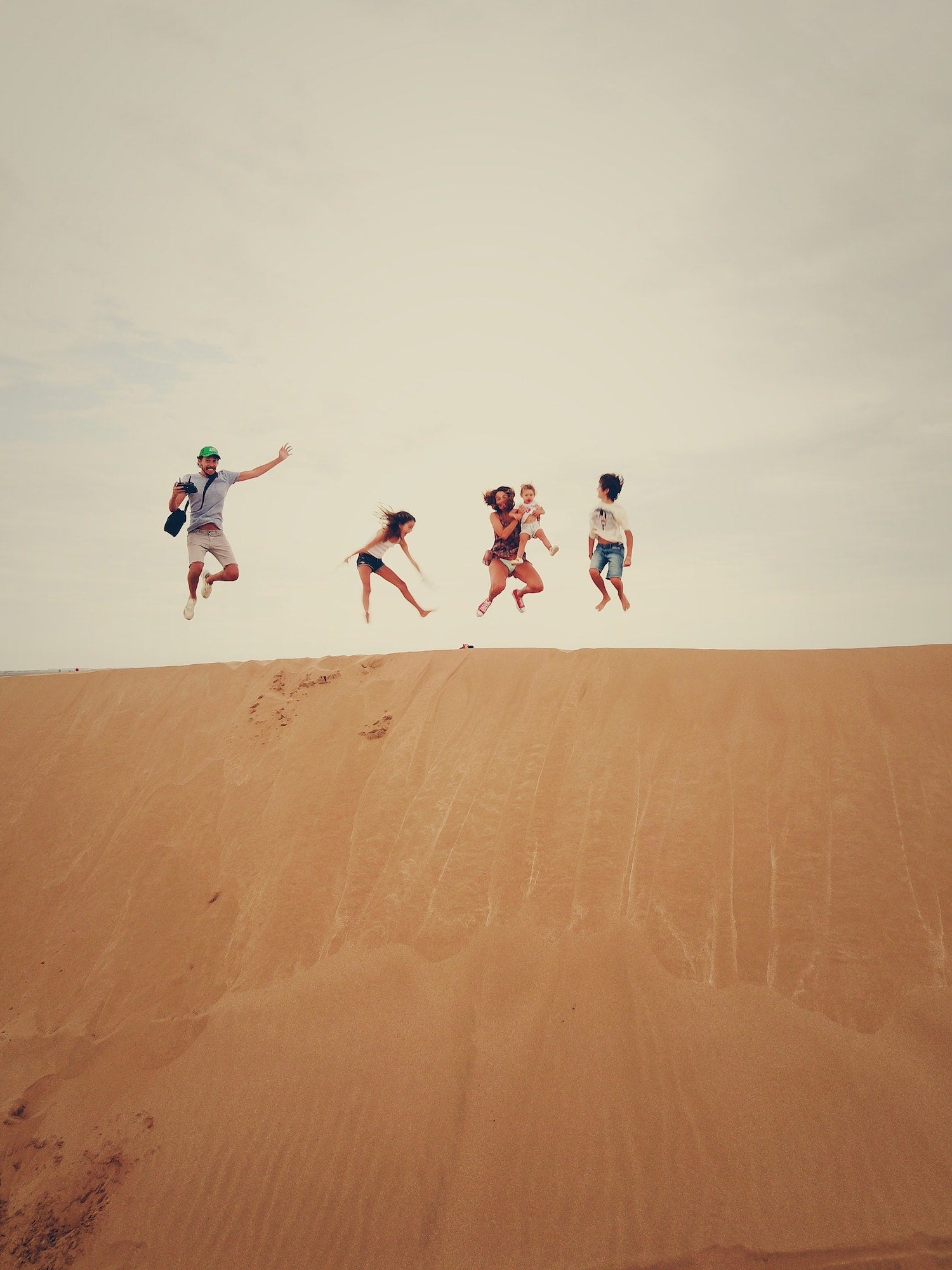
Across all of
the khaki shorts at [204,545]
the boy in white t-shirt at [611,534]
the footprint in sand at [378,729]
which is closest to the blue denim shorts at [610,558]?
the boy in white t-shirt at [611,534]

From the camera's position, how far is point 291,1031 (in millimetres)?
5086

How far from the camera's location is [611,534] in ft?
28.9

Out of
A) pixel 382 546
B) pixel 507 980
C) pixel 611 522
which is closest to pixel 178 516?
pixel 382 546

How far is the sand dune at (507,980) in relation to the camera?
400 cm

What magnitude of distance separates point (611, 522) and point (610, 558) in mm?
495

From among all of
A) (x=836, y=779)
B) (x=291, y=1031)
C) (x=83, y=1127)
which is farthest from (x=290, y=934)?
(x=836, y=779)

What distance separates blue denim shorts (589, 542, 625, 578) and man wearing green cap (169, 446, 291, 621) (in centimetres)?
443

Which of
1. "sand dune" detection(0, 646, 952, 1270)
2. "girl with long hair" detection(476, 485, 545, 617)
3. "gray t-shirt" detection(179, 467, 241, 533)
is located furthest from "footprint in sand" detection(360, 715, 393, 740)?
"gray t-shirt" detection(179, 467, 241, 533)

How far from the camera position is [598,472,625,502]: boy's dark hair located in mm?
8844

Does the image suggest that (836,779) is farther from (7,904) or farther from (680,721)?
(7,904)

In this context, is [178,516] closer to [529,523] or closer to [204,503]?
[204,503]

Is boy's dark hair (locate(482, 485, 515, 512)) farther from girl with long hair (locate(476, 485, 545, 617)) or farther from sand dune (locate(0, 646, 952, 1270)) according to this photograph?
sand dune (locate(0, 646, 952, 1270))

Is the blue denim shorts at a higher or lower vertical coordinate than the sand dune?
higher

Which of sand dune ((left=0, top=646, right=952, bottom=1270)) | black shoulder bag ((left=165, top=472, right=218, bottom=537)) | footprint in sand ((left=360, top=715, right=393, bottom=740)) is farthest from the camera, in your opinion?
black shoulder bag ((left=165, top=472, right=218, bottom=537))
